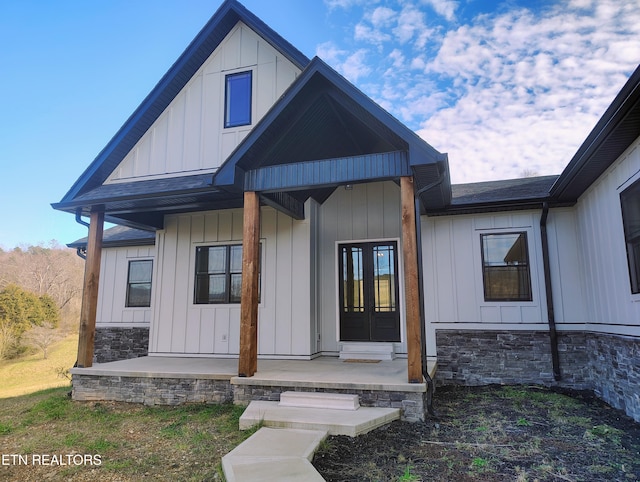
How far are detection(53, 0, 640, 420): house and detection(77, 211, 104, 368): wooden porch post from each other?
4 centimetres

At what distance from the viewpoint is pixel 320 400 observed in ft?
15.9

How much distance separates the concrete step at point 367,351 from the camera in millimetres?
6973

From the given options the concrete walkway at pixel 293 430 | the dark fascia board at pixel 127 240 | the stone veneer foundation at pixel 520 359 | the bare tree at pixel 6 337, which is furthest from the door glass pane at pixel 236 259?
the bare tree at pixel 6 337

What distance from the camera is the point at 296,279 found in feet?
24.1

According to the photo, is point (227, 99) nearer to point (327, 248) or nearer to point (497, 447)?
point (327, 248)

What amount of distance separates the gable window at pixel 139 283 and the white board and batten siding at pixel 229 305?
7.12 feet

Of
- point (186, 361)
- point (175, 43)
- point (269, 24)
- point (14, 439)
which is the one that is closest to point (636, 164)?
point (269, 24)

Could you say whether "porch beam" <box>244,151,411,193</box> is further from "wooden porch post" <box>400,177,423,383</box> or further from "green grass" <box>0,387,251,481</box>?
"green grass" <box>0,387,251,481</box>

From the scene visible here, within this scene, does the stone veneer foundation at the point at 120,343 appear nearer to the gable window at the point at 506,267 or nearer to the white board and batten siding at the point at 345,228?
the white board and batten siding at the point at 345,228

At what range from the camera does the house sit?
523cm

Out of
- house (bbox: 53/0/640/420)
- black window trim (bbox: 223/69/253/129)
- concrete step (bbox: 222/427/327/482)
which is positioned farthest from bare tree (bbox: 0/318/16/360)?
concrete step (bbox: 222/427/327/482)

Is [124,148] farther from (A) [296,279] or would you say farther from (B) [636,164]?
(B) [636,164]

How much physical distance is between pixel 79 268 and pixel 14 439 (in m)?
27.0

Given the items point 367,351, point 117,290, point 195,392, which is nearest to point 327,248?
point 367,351
